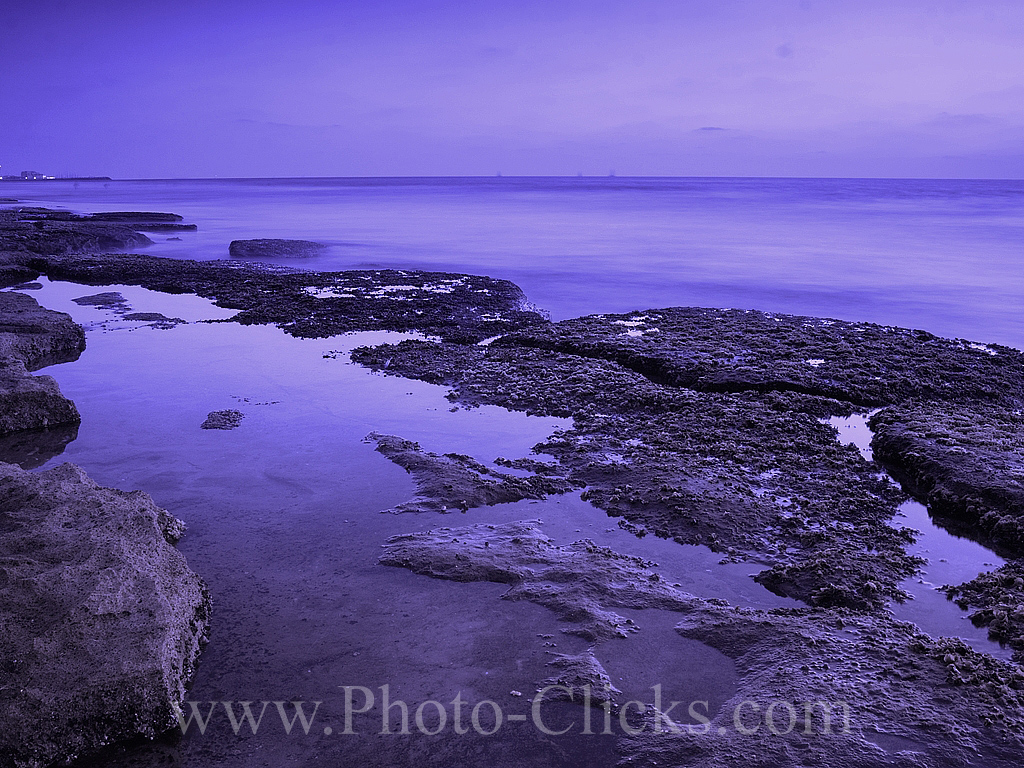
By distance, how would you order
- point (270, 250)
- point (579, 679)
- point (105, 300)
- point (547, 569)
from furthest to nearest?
point (270, 250) → point (105, 300) → point (547, 569) → point (579, 679)

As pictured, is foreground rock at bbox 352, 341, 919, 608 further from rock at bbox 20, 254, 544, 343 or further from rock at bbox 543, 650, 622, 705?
rock at bbox 20, 254, 544, 343

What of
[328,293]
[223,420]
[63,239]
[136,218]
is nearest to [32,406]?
[223,420]

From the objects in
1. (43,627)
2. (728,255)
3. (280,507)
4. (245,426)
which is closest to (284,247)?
(728,255)

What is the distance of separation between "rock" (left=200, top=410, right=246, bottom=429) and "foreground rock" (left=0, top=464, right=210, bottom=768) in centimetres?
204

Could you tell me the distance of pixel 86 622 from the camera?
3076 millimetres

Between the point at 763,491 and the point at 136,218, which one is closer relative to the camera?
the point at 763,491

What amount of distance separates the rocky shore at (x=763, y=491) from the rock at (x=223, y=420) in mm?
1426

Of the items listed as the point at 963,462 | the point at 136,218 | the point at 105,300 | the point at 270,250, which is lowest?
the point at 963,462

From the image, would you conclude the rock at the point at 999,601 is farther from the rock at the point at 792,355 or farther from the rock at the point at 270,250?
the rock at the point at 270,250

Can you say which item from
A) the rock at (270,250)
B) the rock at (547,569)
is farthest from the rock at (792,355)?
the rock at (270,250)

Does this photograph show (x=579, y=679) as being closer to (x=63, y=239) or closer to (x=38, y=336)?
(x=38, y=336)

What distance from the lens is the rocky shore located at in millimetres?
3021

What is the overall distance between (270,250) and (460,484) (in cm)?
1559

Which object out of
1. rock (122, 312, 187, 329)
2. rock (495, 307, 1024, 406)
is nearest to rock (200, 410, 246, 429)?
rock (495, 307, 1024, 406)
